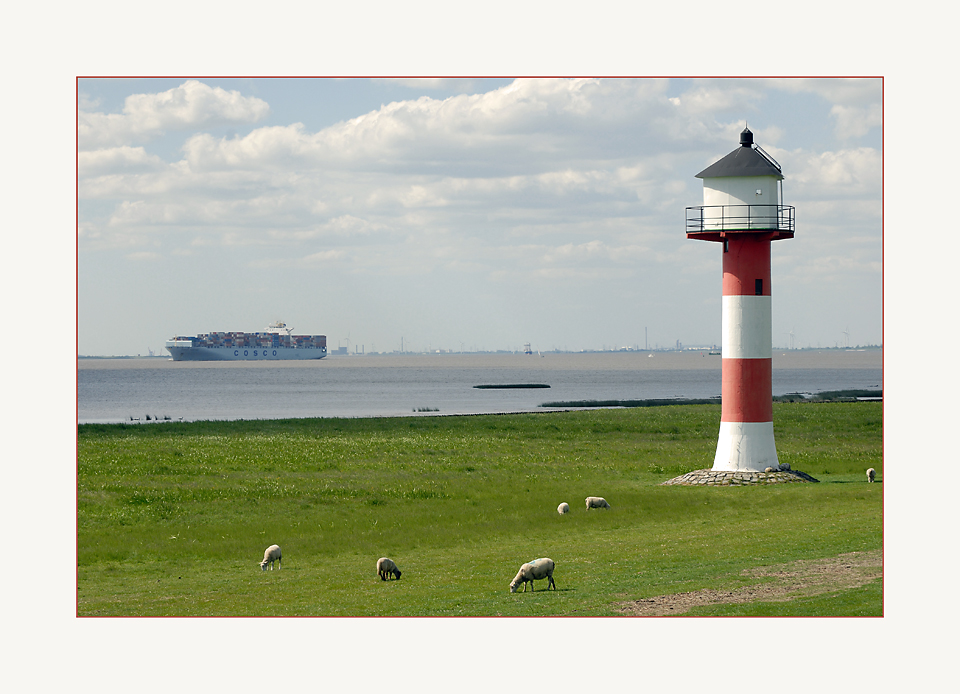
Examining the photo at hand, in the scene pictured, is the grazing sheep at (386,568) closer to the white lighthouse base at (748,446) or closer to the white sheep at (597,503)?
the white sheep at (597,503)

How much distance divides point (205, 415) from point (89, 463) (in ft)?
249

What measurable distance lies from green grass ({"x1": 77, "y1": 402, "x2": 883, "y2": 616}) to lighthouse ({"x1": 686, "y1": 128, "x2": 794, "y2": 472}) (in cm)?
267

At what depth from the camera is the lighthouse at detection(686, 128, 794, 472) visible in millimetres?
37438

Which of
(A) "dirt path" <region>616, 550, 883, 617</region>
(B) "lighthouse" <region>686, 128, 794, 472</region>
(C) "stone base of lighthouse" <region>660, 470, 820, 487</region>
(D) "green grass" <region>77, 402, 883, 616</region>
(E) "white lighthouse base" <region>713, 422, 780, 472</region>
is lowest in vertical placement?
(D) "green grass" <region>77, 402, 883, 616</region>

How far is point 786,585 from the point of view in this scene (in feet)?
66.9

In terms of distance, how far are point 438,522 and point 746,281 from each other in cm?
1471

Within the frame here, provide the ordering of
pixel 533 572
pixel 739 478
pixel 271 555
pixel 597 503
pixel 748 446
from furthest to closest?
1. pixel 748 446
2. pixel 739 478
3. pixel 597 503
4. pixel 271 555
5. pixel 533 572

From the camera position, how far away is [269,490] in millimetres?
38219

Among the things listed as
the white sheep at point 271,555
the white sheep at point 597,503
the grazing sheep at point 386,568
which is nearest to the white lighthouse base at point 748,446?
the white sheep at point 597,503

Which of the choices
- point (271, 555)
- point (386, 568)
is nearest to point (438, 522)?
point (271, 555)

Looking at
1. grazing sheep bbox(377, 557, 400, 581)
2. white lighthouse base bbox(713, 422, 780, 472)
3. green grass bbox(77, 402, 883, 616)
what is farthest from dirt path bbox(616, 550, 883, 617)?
white lighthouse base bbox(713, 422, 780, 472)

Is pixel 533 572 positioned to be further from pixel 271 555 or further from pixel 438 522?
pixel 438 522

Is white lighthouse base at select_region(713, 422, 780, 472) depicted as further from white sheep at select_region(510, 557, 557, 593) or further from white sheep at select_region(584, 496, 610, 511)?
white sheep at select_region(510, 557, 557, 593)

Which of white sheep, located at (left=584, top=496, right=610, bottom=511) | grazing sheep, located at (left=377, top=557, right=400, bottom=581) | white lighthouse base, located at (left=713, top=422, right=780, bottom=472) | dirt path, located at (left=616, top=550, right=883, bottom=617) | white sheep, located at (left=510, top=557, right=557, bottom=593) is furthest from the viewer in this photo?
white lighthouse base, located at (left=713, top=422, right=780, bottom=472)
